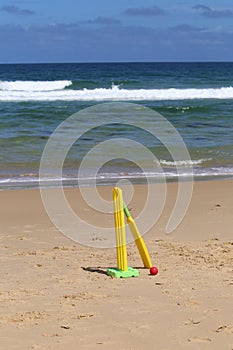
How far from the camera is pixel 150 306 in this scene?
4.80 m

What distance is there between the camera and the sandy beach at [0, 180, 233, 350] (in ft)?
13.9

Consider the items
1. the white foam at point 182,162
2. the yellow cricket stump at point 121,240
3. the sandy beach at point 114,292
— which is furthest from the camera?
the white foam at point 182,162

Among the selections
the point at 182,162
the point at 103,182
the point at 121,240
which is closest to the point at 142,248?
the point at 121,240

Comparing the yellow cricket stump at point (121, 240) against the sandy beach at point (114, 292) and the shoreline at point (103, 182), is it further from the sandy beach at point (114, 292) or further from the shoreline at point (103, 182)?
the shoreline at point (103, 182)

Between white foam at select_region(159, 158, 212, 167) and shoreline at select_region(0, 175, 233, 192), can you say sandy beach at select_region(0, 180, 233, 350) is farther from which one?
white foam at select_region(159, 158, 212, 167)

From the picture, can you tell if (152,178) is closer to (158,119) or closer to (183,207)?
(183,207)

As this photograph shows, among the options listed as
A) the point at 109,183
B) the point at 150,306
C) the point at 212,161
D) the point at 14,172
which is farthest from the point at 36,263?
the point at 212,161

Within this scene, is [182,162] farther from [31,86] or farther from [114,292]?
[31,86]

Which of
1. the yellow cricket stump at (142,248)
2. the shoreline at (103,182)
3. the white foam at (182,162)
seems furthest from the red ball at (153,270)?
the white foam at (182,162)

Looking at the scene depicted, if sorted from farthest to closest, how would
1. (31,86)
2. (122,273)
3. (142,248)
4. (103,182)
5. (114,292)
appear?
(31,86), (103,182), (142,248), (122,273), (114,292)

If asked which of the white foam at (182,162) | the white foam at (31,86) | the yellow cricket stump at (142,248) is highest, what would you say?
the white foam at (31,86)

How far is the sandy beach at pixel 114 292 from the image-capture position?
13.9 feet

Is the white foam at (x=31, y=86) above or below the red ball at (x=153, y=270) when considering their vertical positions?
above

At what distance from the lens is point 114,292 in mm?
5195
